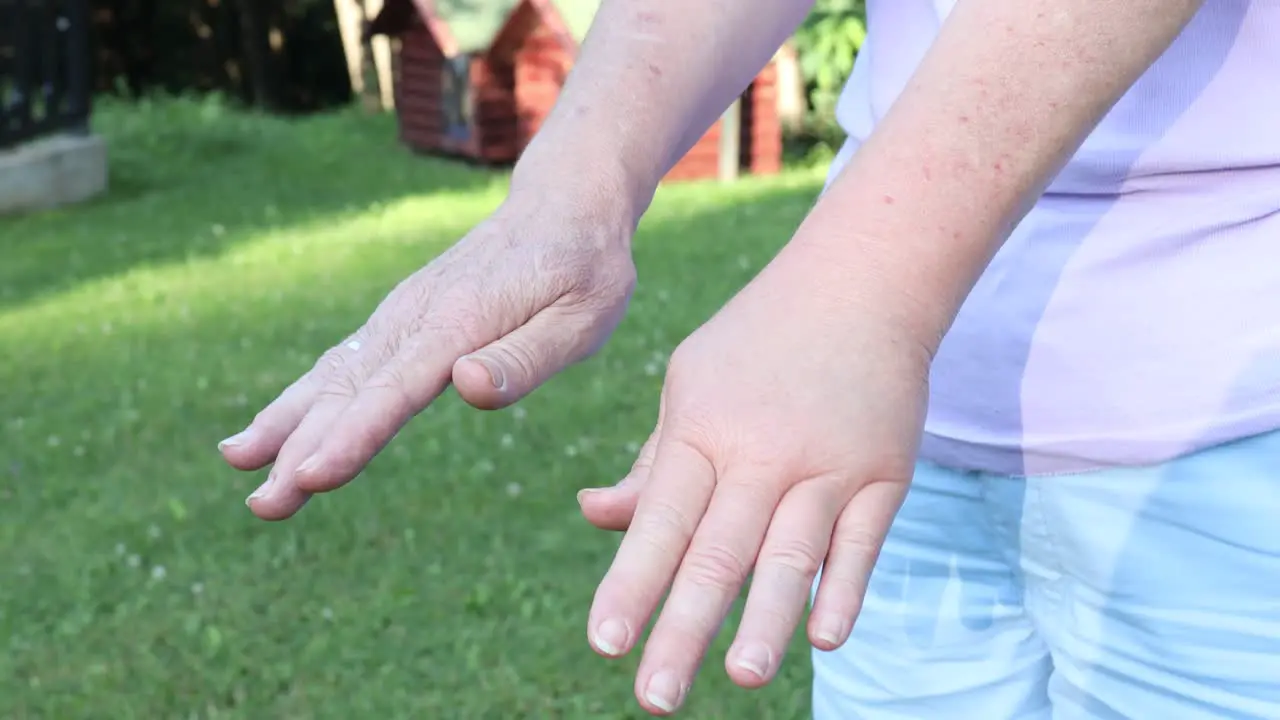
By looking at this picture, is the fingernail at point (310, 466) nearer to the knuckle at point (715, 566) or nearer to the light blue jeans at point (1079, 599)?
the knuckle at point (715, 566)

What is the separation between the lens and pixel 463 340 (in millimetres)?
1187

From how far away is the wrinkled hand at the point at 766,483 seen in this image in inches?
33.9

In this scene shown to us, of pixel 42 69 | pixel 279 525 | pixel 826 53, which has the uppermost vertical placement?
pixel 279 525

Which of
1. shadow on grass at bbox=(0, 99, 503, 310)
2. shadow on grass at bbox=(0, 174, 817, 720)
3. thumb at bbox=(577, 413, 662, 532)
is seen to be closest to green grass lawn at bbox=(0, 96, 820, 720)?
shadow on grass at bbox=(0, 174, 817, 720)

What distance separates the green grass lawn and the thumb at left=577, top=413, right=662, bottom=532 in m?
3.05

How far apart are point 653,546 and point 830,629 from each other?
12 centimetres

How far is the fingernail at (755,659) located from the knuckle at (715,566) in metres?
0.05

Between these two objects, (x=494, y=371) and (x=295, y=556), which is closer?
(x=494, y=371)

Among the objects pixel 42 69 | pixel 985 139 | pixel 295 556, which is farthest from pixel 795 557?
pixel 42 69

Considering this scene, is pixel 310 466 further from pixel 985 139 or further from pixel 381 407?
pixel 985 139

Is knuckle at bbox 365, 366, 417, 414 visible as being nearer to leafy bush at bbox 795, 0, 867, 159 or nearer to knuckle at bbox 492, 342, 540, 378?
knuckle at bbox 492, 342, 540, 378

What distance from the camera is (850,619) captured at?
2.87 ft

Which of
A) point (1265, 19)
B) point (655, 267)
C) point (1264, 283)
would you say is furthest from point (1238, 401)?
point (655, 267)

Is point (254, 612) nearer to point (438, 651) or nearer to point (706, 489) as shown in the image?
point (438, 651)
